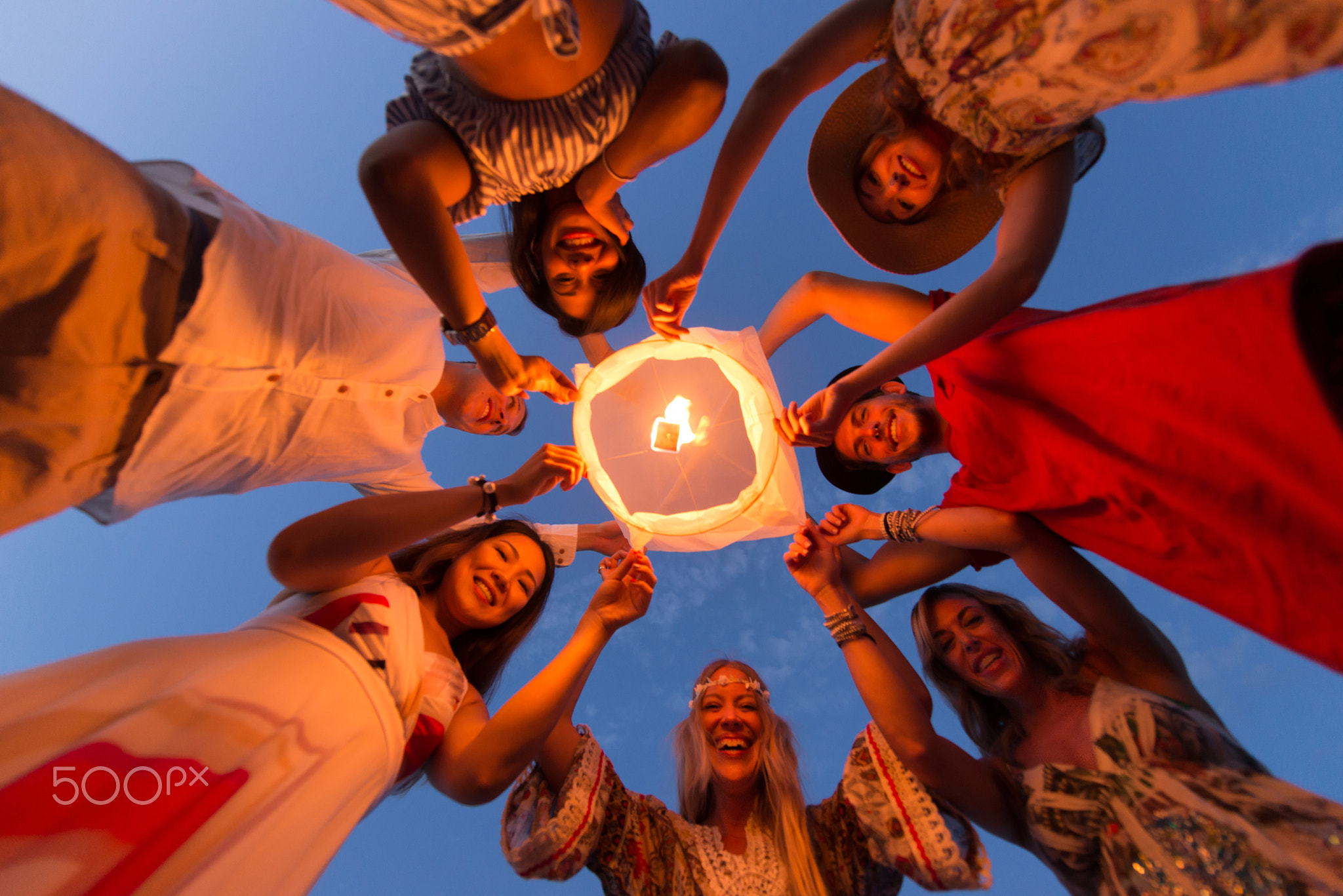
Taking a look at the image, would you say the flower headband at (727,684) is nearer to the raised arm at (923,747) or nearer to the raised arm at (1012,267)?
the raised arm at (923,747)

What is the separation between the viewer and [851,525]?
261cm

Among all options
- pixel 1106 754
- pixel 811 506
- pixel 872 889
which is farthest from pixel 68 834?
pixel 811 506

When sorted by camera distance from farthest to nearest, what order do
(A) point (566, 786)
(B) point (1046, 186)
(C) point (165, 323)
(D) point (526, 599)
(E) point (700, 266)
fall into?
(D) point (526, 599) → (A) point (566, 786) → (E) point (700, 266) → (B) point (1046, 186) → (C) point (165, 323)

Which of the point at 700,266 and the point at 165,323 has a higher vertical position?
the point at 700,266

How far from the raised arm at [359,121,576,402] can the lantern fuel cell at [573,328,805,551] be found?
51 centimetres

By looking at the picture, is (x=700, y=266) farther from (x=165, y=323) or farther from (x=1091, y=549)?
(x=1091, y=549)

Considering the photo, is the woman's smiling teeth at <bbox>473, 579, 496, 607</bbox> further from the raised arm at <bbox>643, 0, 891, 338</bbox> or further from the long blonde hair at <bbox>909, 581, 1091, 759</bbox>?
the long blonde hair at <bbox>909, 581, 1091, 759</bbox>

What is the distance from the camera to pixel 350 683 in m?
1.58

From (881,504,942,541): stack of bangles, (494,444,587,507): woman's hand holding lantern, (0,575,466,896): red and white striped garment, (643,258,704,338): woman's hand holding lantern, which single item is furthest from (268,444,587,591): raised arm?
(881,504,942,541): stack of bangles

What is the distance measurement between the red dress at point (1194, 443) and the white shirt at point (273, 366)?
6.78 ft

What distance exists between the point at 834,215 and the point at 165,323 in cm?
216

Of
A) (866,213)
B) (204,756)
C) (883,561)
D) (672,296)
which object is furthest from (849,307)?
(204,756)

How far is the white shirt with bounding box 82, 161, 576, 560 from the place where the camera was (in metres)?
1.38

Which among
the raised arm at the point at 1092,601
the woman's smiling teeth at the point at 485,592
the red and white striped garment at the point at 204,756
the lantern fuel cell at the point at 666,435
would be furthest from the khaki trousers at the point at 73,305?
the raised arm at the point at 1092,601
